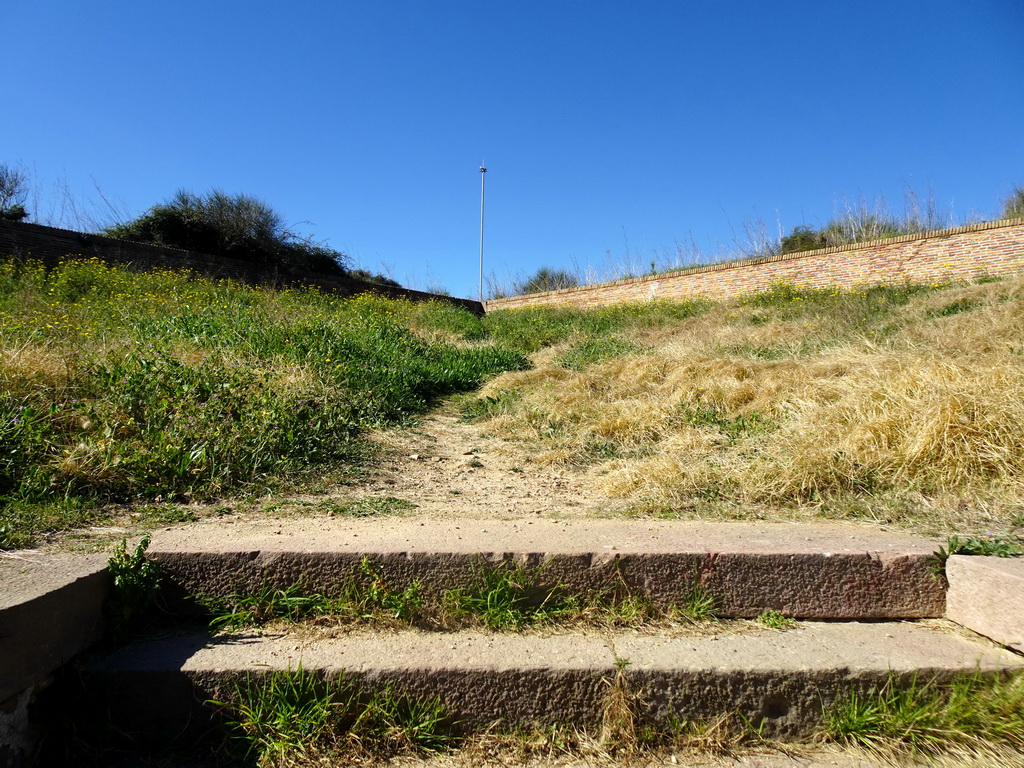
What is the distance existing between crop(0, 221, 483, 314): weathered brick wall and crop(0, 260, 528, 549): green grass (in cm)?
332

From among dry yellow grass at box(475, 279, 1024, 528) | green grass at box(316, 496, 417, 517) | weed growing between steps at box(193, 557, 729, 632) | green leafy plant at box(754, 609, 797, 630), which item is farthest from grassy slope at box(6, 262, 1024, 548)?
weed growing between steps at box(193, 557, 729, 632)

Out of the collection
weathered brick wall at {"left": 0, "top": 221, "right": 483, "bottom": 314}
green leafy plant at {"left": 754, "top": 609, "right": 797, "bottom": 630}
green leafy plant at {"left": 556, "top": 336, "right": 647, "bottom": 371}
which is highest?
weathered brick wall at {"left": 0, "top": 221, "right": 483, "bottom": 314}

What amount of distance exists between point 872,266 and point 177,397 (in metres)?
12.5

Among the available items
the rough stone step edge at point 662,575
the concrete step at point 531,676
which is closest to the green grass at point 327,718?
the concrete step at point 531,676

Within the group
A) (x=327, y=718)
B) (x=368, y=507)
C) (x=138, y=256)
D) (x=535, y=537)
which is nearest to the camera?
(x=327, y=718)

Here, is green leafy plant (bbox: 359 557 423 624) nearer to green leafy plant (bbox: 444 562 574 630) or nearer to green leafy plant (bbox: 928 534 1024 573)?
green leafy plant (bbox: 444 562 574 630)

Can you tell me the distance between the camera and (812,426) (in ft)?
10.6

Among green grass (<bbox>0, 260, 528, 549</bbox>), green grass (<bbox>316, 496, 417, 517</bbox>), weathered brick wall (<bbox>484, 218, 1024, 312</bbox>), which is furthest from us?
weathered brick wall (<bbox>484, 218, 1024, 312</bbox>)

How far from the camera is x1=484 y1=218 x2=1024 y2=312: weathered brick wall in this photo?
378 inches

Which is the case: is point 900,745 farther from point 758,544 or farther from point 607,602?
point 607,602

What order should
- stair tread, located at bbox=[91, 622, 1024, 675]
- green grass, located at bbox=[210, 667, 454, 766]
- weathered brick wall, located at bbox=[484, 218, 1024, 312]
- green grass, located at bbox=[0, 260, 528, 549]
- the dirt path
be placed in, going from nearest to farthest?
green grass, located at bbox=[210, 667, 454, 766] → stair tread, located at bbox=[91, 622, 1024, 675] → green grass, located at bbox=[0, 260, 528, 549] → the dirt path → weathered brick wall, located at bbox=[484, 218, 1024, 312]

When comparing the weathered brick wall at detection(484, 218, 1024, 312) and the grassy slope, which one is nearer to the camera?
the grassy slope

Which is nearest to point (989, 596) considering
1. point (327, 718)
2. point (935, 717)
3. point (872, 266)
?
point (935, 717)

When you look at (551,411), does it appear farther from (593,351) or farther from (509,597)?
(593,351)
